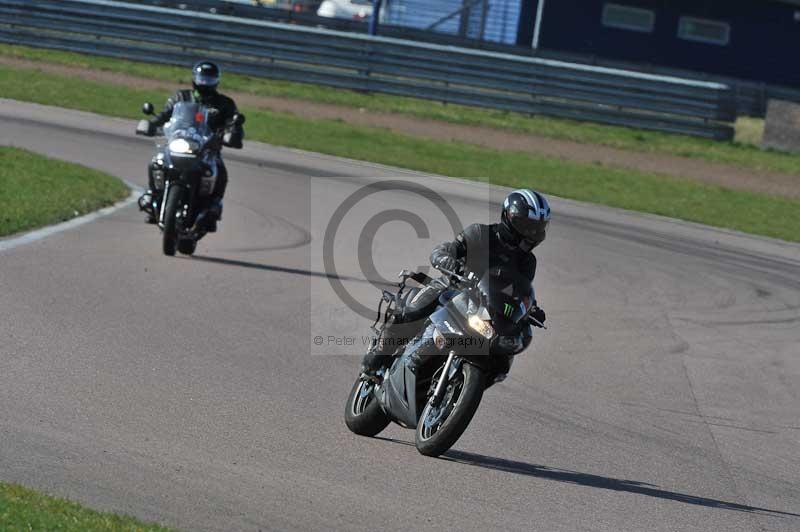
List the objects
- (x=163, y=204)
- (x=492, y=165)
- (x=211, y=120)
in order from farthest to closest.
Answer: (x=492, y=165), (x=211, y=120), (x=163, y=204)

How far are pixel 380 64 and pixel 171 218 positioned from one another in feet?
54.8

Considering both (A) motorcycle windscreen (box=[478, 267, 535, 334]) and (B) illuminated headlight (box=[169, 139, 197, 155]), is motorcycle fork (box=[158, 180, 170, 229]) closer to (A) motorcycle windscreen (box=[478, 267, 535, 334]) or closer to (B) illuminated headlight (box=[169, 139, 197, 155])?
(B) illuminated headlight (box=[169, 139, 197, 155])

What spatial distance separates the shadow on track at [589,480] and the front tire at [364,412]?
1.42 feet

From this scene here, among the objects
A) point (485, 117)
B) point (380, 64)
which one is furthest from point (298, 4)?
point (485, 117)

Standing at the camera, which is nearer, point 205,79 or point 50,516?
point 50,516

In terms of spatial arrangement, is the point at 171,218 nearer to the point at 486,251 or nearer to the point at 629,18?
the point at 486,251

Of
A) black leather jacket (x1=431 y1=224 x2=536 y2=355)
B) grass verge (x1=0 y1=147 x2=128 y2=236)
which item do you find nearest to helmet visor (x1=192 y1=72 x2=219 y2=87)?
grass verge (x1=0 y1=147 x2=128 y2=236)

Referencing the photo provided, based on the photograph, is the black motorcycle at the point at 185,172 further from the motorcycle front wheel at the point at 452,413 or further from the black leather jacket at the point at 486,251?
the motorcycle front wheel at the point at 452,413

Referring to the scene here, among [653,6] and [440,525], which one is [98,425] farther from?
[653,6]

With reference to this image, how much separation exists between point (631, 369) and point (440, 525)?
4595 millimetres

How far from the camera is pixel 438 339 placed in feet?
22.5

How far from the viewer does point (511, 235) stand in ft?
22.5

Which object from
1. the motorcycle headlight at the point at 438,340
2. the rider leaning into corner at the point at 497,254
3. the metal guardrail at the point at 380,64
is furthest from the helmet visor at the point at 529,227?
the metal guardrail at the point at 380,64

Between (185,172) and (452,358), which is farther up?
(185,172)
